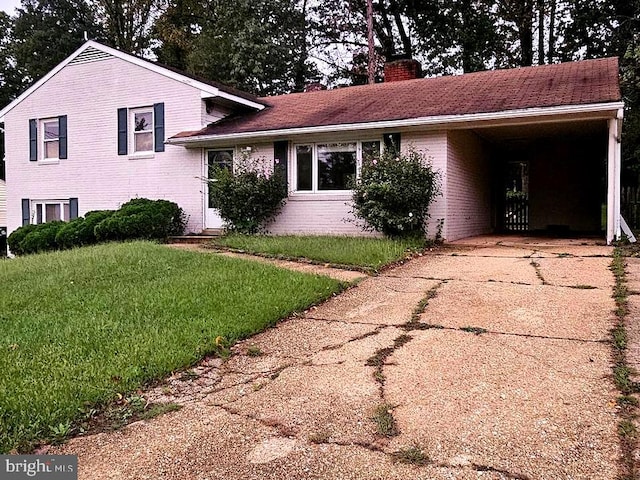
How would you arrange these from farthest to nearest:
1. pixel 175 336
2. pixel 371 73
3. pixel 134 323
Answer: pixel 371 73 < pixel 134 323 < pixel 175 336

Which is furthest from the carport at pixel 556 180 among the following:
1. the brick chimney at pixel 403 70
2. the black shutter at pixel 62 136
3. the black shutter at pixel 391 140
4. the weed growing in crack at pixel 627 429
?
the black shutter at pixel 62 136

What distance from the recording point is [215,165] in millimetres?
12695

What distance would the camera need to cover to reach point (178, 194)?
1350 centimetres

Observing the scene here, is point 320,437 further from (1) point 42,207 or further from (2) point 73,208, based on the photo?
(1) point 42,207

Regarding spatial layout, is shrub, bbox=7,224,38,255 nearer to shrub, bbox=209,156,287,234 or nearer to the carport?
shrub, bbox=209,156,287,234

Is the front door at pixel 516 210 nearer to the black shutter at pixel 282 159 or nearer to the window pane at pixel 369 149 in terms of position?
the window pane at pixel 369 149

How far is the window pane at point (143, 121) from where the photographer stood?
1427 cm

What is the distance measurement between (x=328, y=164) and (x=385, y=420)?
9355 millimetres

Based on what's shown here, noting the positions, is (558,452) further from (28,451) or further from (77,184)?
(77,184)

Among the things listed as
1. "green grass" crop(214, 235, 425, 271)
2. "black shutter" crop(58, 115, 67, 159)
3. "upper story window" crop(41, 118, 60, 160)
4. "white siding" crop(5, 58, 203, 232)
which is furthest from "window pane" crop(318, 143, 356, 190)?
"upper story window" crop(41, 118, 60, 160)

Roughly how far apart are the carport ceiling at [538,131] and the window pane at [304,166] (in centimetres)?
379

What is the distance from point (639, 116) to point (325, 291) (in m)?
14.5

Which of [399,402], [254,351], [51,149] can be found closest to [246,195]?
[254,351]

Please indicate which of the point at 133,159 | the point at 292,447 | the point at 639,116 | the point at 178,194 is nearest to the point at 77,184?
the point at 133,159
